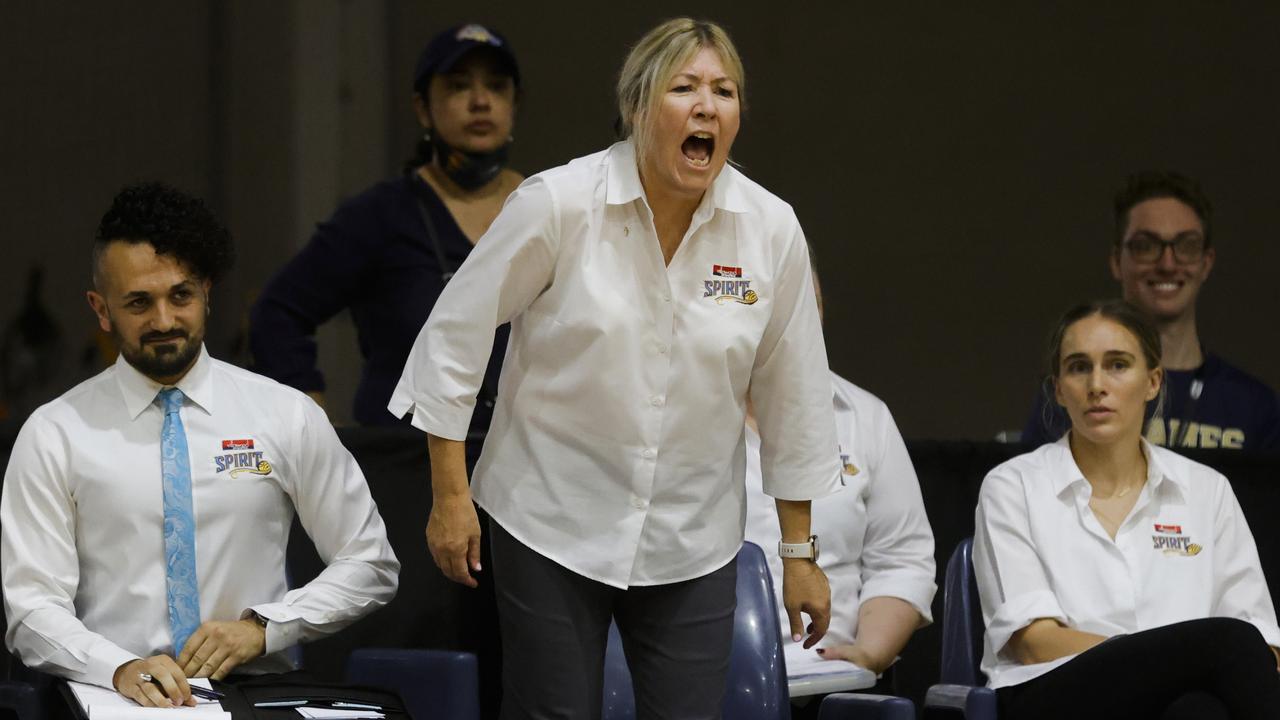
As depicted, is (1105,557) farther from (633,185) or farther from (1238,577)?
(633,185)

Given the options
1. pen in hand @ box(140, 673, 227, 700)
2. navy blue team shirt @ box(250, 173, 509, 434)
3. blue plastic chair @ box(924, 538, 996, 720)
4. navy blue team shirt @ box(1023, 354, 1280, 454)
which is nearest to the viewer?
pen in hand @ box(140, 673, 227, 700)

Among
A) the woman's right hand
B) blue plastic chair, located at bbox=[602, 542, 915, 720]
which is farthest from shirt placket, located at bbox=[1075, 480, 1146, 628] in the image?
the woman's right hand

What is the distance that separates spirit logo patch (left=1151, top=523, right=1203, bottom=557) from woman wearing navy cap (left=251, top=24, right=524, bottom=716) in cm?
144

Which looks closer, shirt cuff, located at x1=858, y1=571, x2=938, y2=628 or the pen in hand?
the pen in hand

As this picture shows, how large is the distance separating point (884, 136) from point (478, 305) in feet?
15.0

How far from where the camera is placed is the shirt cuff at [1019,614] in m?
3.11

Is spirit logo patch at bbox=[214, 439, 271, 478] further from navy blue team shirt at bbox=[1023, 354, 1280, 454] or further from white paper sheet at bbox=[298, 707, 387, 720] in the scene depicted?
navy blue team shirt at bbox=[1023, 354, 1280, 454]

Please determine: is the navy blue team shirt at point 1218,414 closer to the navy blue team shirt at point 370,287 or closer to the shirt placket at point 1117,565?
the shirt placket at point 1117,565

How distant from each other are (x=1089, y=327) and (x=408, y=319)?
Answer: 4.85 feet

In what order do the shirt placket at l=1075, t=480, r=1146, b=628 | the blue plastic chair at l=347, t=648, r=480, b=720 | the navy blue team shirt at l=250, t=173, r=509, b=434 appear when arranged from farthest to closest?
the navy blue team shirt at l=250, t=173, r=509, b=434
the shirt placket at l=1075, t=480, r=1146, b=628
the blue plastic chair at l=347, t=648, r=480, b=720

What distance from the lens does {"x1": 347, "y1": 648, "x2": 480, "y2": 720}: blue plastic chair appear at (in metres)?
2.90

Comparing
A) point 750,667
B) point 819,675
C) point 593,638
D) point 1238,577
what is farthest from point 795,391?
point 1238,577

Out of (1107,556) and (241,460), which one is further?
(1107,556)

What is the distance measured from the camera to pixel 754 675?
2947 millimetres
